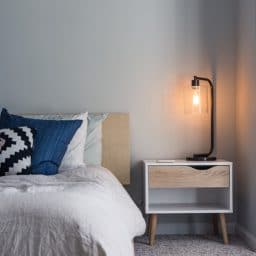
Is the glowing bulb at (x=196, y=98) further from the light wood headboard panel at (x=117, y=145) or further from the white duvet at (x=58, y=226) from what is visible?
the white duvet at (x=58, y=226)

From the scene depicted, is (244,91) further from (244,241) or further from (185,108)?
(244,241)

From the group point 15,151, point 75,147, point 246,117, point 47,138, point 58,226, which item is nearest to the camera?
point 58,226

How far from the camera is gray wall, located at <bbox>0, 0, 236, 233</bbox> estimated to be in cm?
314

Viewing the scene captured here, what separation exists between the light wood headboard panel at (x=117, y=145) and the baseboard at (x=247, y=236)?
2.88 ft

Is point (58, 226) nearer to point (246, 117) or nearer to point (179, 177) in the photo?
point (179, 177)

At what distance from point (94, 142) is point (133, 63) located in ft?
2.20

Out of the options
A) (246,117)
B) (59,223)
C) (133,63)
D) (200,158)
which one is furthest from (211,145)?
(59,223)

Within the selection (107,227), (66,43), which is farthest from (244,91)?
(107,227)

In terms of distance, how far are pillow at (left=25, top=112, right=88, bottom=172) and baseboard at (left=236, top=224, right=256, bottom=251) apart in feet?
3.99

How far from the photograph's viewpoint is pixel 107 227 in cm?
142

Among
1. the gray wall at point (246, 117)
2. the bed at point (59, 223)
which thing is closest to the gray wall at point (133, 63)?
the gray wall at point (246, 117)

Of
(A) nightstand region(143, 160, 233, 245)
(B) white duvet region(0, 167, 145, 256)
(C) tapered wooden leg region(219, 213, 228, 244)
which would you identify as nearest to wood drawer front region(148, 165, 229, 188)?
(A) nightstand region(143, 160, 233, 245)

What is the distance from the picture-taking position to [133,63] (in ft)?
10.4

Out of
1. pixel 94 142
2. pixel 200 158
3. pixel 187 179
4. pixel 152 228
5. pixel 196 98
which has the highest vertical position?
pixel 196 98
